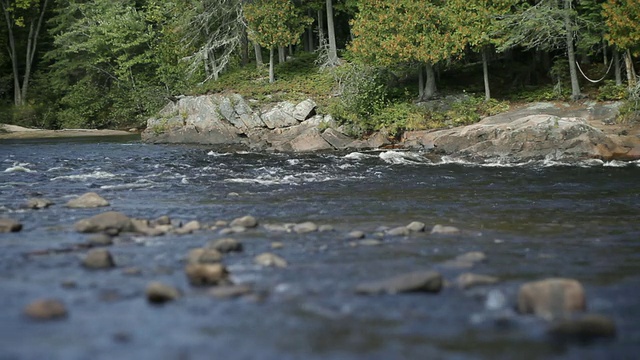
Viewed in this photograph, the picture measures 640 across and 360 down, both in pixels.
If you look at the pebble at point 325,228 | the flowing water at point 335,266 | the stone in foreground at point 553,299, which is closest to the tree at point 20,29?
the flowing water at point 335,266

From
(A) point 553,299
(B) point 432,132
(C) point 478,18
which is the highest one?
(C) point 478,18

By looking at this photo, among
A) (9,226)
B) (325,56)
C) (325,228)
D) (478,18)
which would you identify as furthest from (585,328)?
(325,56)

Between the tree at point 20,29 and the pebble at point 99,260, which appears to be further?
the tree at point 20,29

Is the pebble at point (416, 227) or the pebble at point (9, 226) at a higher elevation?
the pebble at point (9, 226)

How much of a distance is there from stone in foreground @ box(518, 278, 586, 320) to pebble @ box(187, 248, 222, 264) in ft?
15.6

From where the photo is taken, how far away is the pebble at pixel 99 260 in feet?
34.0

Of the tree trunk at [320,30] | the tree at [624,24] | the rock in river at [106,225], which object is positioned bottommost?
the rock in river at [106,225]

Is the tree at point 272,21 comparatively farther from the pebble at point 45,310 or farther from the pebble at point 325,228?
the pebble at point 45,310

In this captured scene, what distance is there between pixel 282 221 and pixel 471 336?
291 inches

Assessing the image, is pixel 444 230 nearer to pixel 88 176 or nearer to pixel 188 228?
pixel 188 228

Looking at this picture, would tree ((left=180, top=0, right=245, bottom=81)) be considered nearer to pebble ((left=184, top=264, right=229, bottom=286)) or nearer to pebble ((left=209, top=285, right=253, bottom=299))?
pebble ((left=184, top=264, right=229, bottom=286))

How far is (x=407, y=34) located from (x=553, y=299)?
25.7 meters

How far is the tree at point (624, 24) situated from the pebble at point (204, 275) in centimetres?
2340

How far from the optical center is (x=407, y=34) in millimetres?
32531
